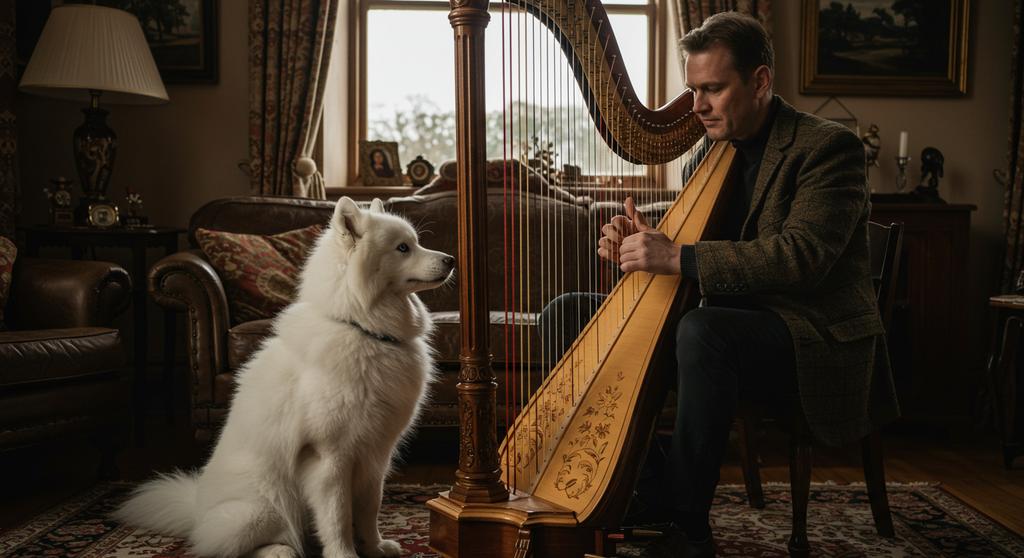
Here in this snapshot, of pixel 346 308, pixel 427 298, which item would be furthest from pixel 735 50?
pixel 427 298

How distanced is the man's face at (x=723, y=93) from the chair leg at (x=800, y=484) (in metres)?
Result: 0.71

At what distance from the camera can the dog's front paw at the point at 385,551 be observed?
6.57ft

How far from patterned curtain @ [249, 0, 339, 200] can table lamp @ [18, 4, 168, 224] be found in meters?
0.47

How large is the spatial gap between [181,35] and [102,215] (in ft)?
3.49

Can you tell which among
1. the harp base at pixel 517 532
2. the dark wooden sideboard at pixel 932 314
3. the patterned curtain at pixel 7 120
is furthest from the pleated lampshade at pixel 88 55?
the dark wooden sideboard at pixel 932 314

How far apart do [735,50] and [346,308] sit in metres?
1.07

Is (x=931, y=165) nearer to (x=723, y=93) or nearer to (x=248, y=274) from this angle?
(x=723, y=93)

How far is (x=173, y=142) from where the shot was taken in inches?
167

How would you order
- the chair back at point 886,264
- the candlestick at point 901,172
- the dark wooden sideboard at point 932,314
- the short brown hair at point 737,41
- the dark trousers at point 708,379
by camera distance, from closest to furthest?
the dark trousers at point 708,379 → the short brown hair at point 737,41 → the chair back at point 886,264 → the dark wooden sideboard at point 932,314 → the candlestick at point 901,172

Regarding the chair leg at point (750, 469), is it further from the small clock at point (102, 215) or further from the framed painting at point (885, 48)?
the small clock at point (102, 215)

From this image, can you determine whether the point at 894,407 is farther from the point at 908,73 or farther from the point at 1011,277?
the point at 908,73

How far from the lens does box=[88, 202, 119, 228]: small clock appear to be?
145 inches

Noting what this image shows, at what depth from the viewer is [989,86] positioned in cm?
434

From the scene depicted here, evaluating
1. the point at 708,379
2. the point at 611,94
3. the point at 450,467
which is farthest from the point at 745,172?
the point at 450,467
